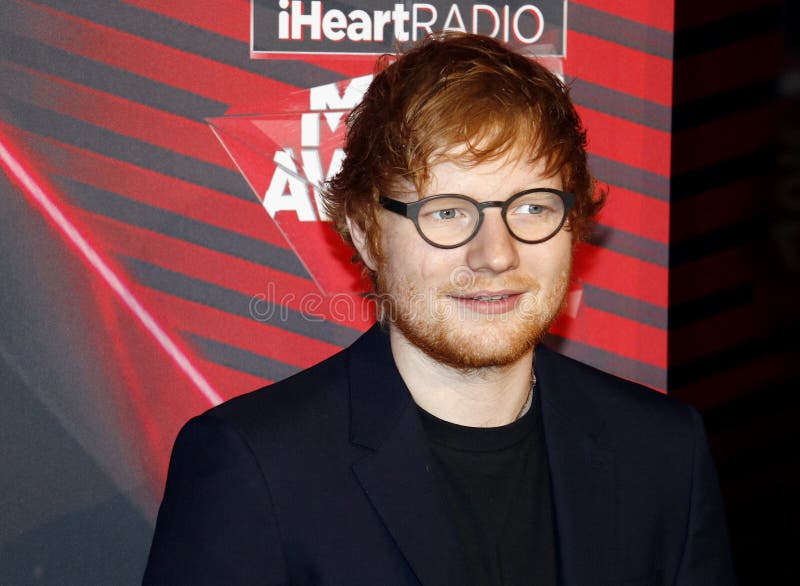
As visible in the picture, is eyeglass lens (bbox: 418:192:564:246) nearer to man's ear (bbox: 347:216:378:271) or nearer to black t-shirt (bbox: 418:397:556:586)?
man's ear (bbox: 347:216:378:271)

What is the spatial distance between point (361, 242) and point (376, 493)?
1.82 ft

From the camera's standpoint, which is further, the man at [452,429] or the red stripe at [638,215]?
the red stripe at [638,215]

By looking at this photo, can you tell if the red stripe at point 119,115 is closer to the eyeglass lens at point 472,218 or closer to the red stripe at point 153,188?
the red stripe at point 153,188

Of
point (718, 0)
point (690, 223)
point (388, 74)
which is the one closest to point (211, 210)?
point (388, 74)

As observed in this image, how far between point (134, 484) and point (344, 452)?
78 cm

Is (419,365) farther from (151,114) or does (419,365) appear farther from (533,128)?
A: (151,114)

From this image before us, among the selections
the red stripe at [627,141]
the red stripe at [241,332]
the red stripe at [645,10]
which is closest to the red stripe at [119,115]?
the red stripe at [241,332]

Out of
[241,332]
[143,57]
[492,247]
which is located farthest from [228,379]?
[492,247]

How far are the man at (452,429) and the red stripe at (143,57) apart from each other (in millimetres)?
482

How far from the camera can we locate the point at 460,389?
1.59 m

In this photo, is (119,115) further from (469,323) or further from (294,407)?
(469,323)

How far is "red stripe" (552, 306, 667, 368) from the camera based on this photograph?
2254 mm

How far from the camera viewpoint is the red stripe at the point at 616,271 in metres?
2.25

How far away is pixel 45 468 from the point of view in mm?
2010
